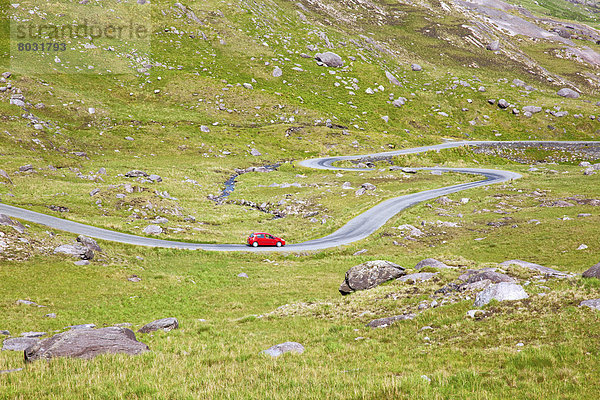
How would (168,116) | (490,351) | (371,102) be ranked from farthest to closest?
1. (371,102)
2. (168,116)
3. (490,351)

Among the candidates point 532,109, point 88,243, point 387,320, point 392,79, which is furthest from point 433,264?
point 532,109

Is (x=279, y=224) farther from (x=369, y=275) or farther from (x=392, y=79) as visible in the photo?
(x=392, y=79)

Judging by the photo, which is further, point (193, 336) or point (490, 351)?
point (193, 336)

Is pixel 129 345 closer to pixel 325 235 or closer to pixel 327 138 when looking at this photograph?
pixel 325 235

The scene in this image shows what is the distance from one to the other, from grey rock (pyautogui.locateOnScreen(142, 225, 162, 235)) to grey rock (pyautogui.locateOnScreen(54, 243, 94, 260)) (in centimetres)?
1298

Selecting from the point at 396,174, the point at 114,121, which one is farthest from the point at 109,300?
the point at 114,121


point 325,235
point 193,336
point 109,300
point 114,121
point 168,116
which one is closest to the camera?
point 193,336

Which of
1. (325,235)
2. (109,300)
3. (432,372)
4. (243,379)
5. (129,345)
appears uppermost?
(432,372)

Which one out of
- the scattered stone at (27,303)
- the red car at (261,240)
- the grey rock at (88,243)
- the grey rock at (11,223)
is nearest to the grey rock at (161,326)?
the scattered stone at (27,303)

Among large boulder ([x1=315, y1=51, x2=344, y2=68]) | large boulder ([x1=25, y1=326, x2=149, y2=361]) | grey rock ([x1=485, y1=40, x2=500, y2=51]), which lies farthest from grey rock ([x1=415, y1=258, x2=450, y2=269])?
grey rock ([x1=485, y1=40, x2=500, y2=51])

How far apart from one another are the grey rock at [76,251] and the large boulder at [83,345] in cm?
2232

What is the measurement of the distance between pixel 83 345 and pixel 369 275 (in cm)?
1923

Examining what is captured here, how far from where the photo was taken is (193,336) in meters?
18.3

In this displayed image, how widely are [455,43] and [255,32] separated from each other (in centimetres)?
10568
